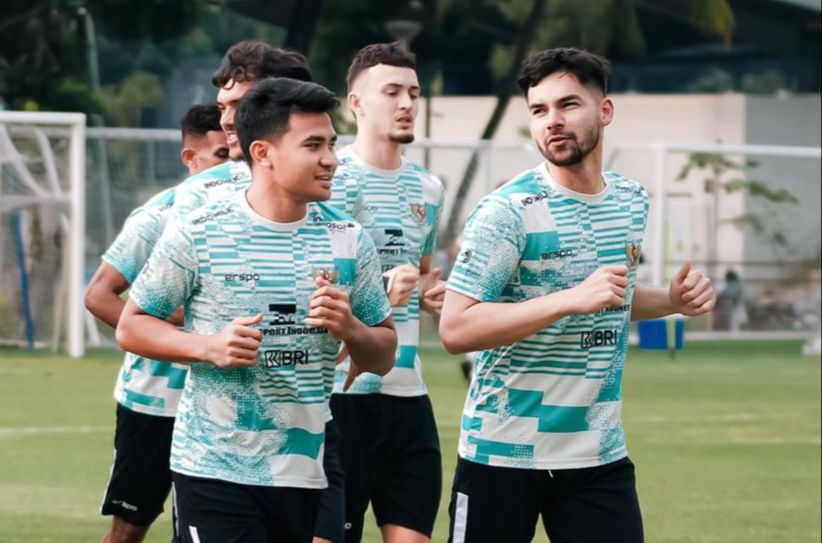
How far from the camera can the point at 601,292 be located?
204 inches

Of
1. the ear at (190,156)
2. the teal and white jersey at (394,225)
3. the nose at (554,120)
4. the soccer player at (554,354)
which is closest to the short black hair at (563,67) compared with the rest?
the soccer player at (554,354)

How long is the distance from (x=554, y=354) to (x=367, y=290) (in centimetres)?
63

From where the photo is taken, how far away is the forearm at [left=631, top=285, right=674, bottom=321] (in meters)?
6.07

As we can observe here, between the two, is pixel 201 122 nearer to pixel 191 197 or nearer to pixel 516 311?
pixel 191 197

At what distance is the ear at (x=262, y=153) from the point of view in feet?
17.6

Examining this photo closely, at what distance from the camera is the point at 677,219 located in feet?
88.8

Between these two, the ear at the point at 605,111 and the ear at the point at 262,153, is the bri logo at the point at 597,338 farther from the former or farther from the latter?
the ear at the point at 262,153

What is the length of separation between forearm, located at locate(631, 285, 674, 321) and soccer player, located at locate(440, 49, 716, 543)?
0.81 feet

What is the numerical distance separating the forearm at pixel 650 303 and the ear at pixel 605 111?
2.07 feet

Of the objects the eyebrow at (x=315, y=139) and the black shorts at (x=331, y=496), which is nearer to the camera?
the eyebrow at (x=315, y=139)

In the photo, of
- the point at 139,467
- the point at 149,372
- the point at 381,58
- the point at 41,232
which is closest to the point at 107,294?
the point at 149,372

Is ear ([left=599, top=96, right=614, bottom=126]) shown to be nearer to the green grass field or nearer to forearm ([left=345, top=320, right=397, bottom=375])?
forearm ([left=345, top=320, right=397, bottom=375])

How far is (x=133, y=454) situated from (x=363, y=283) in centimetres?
238

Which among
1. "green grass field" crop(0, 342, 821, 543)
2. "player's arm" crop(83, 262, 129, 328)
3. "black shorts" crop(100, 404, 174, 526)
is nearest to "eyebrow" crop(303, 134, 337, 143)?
"player's arm" crop(83, 262, 129, 328)
